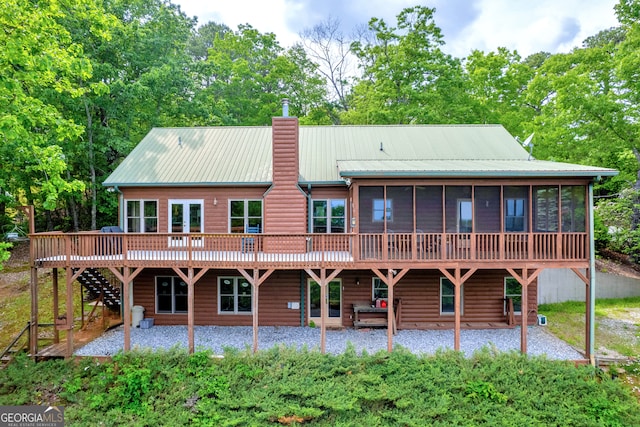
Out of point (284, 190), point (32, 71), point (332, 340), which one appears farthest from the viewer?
point (284, 190)

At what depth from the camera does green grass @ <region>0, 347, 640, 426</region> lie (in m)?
7.75

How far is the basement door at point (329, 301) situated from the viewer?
40.7ft

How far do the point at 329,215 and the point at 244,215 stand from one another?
3180 mm

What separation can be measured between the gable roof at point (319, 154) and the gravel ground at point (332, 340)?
17.5 feet

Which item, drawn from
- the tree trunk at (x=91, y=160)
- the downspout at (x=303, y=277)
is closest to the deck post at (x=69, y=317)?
the downspout at (x=303, y=277)

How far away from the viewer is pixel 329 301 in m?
12.4

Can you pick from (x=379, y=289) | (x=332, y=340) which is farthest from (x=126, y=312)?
(x=379, y=289)

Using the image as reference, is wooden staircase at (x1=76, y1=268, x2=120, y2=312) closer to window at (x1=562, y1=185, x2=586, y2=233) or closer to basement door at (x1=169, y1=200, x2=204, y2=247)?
basement door at (x1=169, y1=200, x2=204, y2=247)

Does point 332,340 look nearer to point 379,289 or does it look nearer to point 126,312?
point 379,289

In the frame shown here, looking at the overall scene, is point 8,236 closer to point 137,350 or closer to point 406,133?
point 137,350

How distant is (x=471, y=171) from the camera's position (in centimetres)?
945

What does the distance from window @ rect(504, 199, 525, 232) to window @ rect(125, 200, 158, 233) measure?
12705 millimetres

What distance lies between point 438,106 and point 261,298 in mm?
16176

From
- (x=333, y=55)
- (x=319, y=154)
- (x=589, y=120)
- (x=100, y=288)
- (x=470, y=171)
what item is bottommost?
(x=100, y=288)
